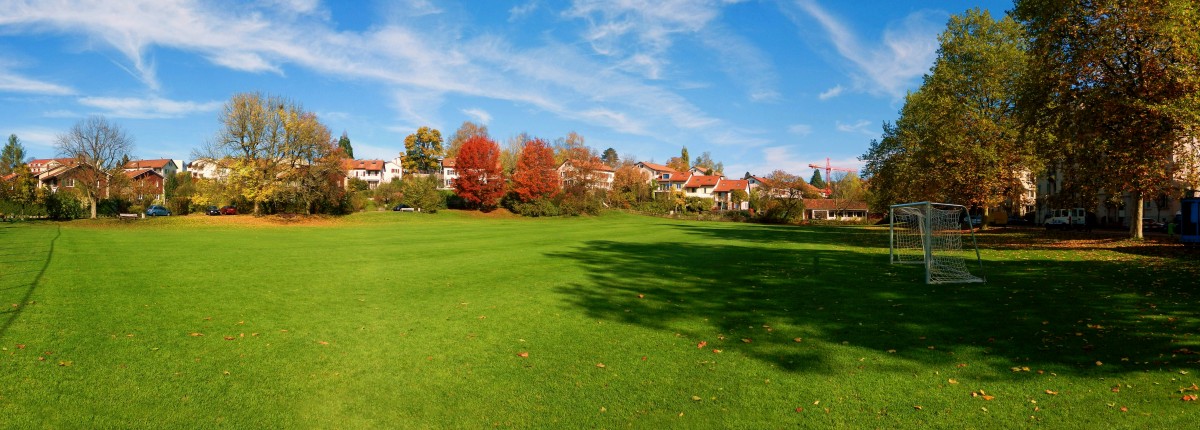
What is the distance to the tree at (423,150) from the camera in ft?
350

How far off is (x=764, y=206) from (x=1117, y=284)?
71.5m

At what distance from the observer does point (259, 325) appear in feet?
31.0

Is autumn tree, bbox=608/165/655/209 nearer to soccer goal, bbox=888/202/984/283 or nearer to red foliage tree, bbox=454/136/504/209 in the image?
red foliage tree, bbox=454/136/504/209

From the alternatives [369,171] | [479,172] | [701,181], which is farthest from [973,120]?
[369,171]

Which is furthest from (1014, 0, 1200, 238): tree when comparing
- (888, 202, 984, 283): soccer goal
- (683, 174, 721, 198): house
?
(683, 174, 721, 198): house

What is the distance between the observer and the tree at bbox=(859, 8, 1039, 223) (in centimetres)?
3247

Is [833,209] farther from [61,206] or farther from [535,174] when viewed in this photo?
[61,206]

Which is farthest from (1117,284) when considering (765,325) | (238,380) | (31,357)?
(31,357)

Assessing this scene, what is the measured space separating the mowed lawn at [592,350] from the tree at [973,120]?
57.7 ft

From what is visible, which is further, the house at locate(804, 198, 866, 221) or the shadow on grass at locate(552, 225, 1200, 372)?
the house at locate(804, 198, 866, 221)

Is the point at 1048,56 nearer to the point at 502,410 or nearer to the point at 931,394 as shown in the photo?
the point at 931,394

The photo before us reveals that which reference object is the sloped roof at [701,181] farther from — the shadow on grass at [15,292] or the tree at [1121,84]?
the shadow on grass at [15,292]

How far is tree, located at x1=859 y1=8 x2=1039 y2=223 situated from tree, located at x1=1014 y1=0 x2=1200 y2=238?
745 cm

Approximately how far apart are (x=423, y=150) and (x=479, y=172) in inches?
1865
